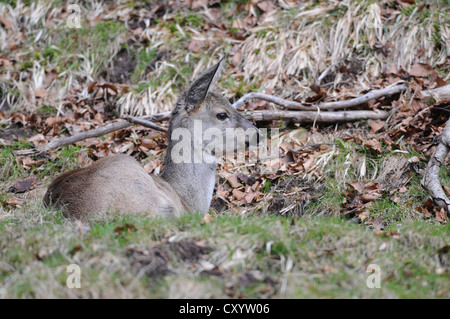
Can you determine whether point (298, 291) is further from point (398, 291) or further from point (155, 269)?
point (155, 269)

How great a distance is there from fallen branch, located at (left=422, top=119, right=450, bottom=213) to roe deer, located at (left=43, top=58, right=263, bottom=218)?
192 cm

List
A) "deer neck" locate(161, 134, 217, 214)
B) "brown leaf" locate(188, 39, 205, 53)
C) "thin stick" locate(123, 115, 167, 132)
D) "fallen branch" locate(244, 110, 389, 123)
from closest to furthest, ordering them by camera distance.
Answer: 1. "deer neck" locate(161, 134, 217, 214)
2. "thin stick" locate(123, 115, 167, 132)
3. "fallen branch" locate(244, 110, 389, 123)
4. "brown leaf" locate(188, 39, 205, 53)

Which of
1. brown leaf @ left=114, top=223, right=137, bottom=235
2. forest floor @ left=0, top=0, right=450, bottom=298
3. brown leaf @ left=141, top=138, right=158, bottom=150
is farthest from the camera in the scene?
brown leaf @ left=141, top=138, right=158, bottom=150

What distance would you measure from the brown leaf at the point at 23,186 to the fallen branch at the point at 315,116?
9.80 ft

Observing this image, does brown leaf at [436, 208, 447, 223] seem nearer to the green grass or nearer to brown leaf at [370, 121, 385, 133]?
the green grass

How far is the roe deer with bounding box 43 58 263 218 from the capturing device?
16.9 feet

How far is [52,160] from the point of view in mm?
7934

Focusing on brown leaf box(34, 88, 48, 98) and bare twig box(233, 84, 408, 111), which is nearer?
bare twig box(233, 84, 408, 111)

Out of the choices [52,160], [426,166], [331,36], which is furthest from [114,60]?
[426,166]

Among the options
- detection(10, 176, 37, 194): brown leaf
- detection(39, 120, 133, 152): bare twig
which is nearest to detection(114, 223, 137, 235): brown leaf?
detection(10, 176, 37, 194): brown leaf

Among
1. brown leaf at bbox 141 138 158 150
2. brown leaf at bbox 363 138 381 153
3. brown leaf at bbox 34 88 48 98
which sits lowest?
brown leaf at bbox 141 138 158 150

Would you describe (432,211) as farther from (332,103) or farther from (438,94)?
(332,103)

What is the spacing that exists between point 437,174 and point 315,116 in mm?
2018

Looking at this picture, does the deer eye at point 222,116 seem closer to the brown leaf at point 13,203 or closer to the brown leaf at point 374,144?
→ the brown leaf at point 374,144
